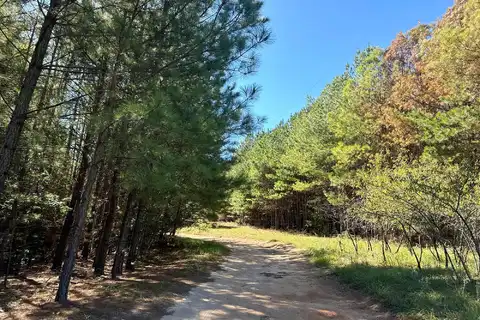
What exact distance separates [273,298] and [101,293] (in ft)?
11.4

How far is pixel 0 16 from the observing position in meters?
5.07

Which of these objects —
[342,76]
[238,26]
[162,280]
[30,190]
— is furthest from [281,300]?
[342,76]

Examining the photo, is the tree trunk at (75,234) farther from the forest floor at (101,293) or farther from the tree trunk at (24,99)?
the tree trunk at (24,99)

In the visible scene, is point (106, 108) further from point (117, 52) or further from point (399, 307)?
point (399, 307)

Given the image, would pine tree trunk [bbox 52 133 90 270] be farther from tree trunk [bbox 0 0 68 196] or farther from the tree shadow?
the tree shadow

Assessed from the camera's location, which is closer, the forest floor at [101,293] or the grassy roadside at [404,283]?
the forest floor at [101,293]

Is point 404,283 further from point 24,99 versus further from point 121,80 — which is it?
point 24,99

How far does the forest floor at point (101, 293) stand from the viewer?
17.1 ft

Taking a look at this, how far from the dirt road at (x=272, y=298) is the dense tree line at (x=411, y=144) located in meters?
2.31

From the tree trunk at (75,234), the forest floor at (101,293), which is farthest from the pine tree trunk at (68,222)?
the tree trunk at (75,234)

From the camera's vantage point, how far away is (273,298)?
6934 millimetres

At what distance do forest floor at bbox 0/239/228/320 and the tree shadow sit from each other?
4026 mm

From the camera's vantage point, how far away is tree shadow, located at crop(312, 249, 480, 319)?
5.35 metres

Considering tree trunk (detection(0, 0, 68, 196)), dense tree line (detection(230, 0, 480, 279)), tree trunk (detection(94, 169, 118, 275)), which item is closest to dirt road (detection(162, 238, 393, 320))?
dense tree line (detection(230, 0, 480, 279))
